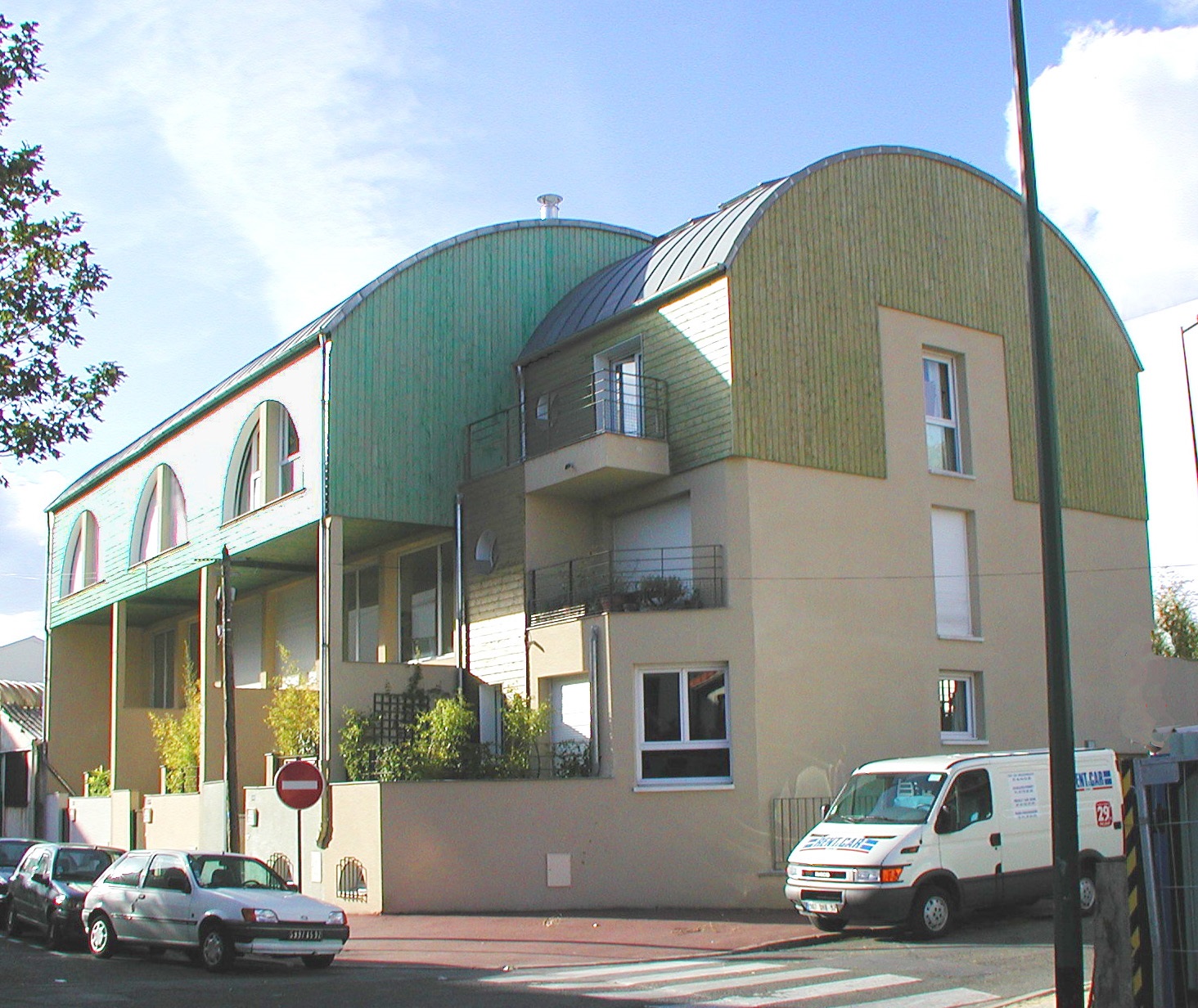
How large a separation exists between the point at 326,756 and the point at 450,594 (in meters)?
3.95

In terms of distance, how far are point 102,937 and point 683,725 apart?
8.28 metres

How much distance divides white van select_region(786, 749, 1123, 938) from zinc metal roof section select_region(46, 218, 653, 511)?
1205 centimetres

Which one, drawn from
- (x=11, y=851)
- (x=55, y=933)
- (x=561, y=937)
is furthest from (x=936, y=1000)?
(x=11, y=851)

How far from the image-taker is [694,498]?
72.2 feet

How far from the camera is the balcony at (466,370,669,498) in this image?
72.6 ft

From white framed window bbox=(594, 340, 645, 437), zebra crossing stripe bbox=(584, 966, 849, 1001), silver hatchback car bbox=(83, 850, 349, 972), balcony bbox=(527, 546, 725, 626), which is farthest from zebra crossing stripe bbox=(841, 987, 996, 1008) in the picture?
white framed window bbox=(594, 340, 645, 437)

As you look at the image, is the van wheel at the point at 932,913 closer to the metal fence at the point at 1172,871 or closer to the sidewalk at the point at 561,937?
the sidewalk at the point at 561,937

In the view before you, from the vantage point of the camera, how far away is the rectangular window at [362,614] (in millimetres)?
27469

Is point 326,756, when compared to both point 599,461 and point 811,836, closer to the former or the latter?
point 599,461

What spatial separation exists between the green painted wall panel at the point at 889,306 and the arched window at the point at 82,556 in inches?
803

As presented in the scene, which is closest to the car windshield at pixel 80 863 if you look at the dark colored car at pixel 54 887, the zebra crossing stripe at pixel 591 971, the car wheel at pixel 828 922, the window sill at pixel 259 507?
the dark colored car at pixel 54 887

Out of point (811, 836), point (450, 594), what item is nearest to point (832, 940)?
point (811, 836)

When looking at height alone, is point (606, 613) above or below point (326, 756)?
above

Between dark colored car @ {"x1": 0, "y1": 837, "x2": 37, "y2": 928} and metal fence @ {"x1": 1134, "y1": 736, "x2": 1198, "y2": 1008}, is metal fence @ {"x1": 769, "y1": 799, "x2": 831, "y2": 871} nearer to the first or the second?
metal fence @ {"x1": 1134, "y1": 736, "x2": 1198, "y2": 1008}
